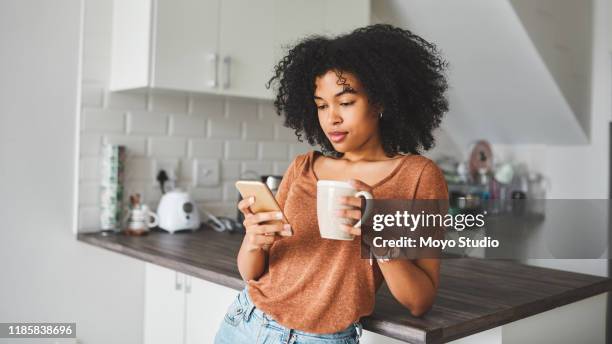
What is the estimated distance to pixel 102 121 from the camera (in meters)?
2.52

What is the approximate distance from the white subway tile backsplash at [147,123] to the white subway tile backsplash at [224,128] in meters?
0.23

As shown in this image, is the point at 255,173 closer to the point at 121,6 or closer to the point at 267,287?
the point at 121,6

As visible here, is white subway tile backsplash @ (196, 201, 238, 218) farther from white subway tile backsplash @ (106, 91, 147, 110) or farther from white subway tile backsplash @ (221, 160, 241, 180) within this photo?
white subway tile backsplash @ (106, 91, 147, 110)

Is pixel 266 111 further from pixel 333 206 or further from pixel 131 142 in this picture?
pixel 333 206

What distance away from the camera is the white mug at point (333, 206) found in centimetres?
105

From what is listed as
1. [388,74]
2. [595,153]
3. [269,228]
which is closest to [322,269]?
[269,228]

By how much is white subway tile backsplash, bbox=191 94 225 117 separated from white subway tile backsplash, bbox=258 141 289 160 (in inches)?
11.0

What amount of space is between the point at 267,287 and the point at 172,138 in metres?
1.58

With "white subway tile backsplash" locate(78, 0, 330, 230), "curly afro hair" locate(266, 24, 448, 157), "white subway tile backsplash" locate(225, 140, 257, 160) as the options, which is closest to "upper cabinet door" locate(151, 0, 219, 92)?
"white subway tile backsplash" locate(78, 0, 330, 230)

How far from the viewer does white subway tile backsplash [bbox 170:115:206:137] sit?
2723 mm

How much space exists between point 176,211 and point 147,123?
40 cm

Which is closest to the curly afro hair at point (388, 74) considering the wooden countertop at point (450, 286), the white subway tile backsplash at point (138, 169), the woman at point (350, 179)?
the woman at point (350, 179)

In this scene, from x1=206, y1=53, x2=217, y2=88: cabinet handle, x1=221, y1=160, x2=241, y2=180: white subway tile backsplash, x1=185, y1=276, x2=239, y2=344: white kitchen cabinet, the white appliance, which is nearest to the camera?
x1=185, y1=276, x2=239, y2=344: white kitchen cabinet

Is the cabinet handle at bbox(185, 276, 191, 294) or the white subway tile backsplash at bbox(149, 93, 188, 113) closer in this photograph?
the cabinet handle at bbox(185, 276, 191, 294)
